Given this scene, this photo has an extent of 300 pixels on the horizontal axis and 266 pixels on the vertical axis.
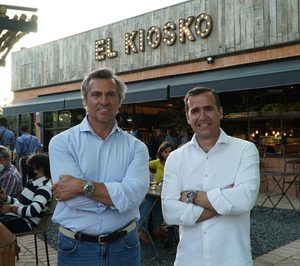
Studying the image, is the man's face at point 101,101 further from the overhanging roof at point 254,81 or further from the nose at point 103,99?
the overhanging roof at point 254,81

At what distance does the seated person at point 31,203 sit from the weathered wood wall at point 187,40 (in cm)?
652

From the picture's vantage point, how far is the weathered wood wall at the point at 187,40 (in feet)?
29.2

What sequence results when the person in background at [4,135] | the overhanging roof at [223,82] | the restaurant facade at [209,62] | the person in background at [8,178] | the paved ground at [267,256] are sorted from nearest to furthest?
1. the paved ground at [267,256]
2. the person in background at [8,178]
3. the overhanging roof at [223,82]
4. the person in background at [4,135]
5. the restaurant facade at [209,62]

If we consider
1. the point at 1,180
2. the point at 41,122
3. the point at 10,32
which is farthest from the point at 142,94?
the point at 41,122

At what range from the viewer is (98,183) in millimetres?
1987

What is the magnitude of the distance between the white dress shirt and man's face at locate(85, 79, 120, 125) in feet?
1.44

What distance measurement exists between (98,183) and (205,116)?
0.65 metres

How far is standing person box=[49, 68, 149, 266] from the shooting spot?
78.4 inches

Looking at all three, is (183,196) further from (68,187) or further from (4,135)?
(4,135)

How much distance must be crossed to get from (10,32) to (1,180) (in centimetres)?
168

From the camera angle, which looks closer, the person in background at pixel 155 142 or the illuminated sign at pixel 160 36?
the illuminated sign at pixel 160 36

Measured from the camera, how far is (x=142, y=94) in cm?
892

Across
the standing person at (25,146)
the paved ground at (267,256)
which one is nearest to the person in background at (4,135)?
the standing person at (25,146)

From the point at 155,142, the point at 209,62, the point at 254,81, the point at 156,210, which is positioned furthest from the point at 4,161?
the point at 155,142
